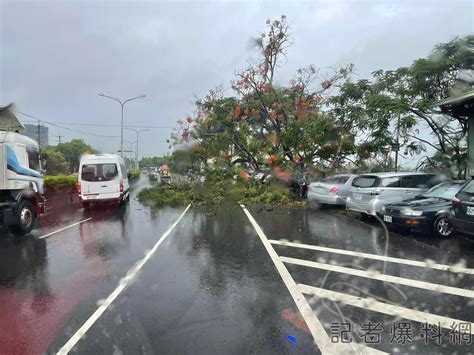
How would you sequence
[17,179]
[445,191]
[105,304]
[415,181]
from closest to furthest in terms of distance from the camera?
1. [105,304]
2. [445,191]
3. [17,179]
4. [415,181]

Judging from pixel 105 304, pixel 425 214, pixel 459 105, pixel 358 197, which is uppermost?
pixel 459 105

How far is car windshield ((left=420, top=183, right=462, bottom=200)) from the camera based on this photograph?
9288 mm

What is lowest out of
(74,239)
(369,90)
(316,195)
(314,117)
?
(74,239)

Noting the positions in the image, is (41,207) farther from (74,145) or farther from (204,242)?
(74,145)

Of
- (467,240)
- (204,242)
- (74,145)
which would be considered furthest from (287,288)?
(74,145)

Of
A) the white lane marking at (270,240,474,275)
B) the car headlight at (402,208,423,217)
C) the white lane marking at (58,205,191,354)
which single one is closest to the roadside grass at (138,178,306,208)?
the car headlight at (402,208,423,217)

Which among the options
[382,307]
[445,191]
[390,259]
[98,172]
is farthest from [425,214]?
[98,172]

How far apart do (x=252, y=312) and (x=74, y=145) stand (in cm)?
6298

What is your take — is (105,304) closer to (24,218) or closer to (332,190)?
(24,218)

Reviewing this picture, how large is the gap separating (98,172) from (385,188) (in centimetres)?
1138

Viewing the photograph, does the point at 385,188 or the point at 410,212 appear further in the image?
the point at 385,188

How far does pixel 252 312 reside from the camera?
14.8 feet

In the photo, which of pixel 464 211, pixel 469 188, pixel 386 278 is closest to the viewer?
pixel 386 278

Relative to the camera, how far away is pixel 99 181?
15.6 metres
